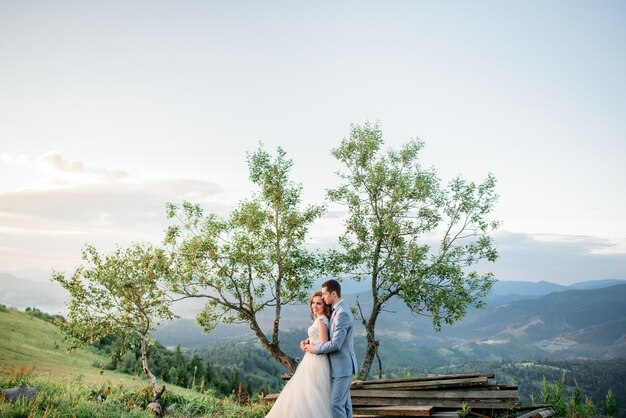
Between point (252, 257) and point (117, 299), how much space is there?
6110 mm

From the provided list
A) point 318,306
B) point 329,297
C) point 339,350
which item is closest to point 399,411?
point 339,350

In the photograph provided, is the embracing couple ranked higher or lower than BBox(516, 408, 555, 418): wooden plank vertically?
higher

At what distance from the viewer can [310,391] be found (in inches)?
339

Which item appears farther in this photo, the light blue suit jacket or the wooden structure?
the wooden structure

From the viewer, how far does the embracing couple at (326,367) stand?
831cm

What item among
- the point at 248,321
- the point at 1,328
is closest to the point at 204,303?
the point at 248,321

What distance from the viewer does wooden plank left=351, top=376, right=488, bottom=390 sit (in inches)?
469

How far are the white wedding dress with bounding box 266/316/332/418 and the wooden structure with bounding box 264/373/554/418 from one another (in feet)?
10.6

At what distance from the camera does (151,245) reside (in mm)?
16906

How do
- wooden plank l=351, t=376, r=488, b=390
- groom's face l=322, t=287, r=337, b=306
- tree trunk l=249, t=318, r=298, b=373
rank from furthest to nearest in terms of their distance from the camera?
1. tree trunk l=249, t=318, r=298, b=373
2. wooden plank l=351, t=376, r=488, b=390
3. groom's face l=322, t=287, r=337, b=306

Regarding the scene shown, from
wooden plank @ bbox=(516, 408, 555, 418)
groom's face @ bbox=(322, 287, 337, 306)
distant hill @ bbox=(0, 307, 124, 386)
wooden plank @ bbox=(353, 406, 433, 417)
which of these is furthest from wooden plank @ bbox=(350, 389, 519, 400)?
→ distant hill @ bbox=(0, 307, 124, 386)

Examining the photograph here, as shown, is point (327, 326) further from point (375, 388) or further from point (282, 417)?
point (375, 388)

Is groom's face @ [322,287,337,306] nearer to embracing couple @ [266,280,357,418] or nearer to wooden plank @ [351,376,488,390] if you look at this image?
embracing couple @ [266,280,357,418]

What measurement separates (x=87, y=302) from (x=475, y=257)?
58.2 feet
